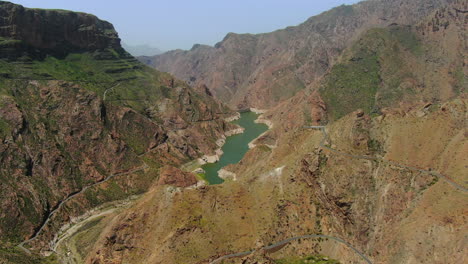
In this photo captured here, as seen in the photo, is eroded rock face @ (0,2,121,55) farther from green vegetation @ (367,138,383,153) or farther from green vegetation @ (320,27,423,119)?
green vegetation @ (367,138,383,153)

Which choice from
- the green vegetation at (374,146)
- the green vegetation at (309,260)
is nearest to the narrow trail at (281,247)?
the green vegetation at (309,260)

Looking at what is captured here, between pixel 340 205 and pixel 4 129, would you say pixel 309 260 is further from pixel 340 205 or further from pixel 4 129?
pixel 4 129

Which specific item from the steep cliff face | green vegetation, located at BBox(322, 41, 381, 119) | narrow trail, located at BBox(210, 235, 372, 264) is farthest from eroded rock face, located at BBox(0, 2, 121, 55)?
narrow trail, located at BBox(210, 235, 372, 264)

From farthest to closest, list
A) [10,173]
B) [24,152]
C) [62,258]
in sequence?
[24,152], [10,173], [62,258]

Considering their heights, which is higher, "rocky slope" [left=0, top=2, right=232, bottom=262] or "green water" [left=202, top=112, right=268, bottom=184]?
"rocky slope" [left=0, top=2, right=232, bottom=262]

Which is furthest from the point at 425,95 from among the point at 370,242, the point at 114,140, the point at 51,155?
the point at 51,155

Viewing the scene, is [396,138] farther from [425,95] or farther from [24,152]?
[425,95]

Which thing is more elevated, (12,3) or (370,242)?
(12,3)
